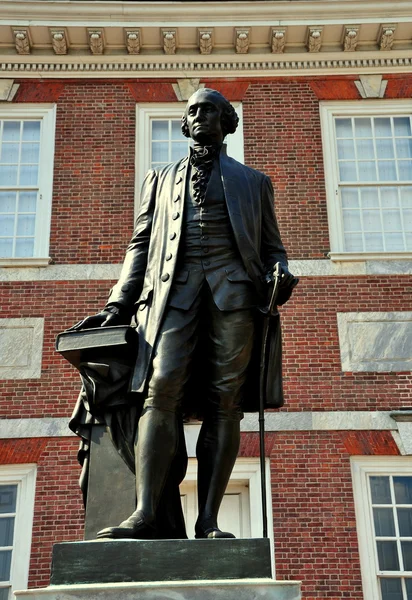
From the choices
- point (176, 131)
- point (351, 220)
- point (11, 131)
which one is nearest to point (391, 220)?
point (351, 220)

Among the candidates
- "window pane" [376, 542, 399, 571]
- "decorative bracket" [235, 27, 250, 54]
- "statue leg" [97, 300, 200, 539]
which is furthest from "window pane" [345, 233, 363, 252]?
"statue leg" [97, 300, 200, 539]

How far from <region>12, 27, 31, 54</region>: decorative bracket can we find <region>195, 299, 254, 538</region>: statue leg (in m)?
9.41

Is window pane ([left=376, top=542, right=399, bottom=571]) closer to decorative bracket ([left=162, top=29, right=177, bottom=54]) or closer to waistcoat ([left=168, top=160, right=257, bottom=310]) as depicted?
waistcoat ([left=168, top=160, right=257, bottom=310])

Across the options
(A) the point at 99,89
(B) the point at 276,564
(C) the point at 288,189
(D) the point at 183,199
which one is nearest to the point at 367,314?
(C) the point at 288,189

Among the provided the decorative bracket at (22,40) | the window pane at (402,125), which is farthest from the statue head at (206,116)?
the decorative bracket at (22,40)

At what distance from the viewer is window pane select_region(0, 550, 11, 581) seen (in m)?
10.3

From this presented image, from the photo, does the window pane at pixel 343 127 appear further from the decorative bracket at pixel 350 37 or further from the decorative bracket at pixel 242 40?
the decorative bracket at pixel 242 40

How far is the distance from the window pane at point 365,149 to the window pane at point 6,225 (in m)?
4.64

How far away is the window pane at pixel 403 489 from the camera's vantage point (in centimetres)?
1061

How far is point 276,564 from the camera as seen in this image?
33.3 feet

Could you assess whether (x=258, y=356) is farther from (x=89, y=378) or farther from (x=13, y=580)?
(x=13, y=580)

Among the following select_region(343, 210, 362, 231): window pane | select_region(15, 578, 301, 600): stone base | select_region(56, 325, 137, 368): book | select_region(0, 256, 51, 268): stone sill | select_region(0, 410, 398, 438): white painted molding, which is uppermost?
select_region(343, 210, 362, 231): window pane

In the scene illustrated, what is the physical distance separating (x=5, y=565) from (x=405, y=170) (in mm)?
7030

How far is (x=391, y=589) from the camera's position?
1020 centimetres
